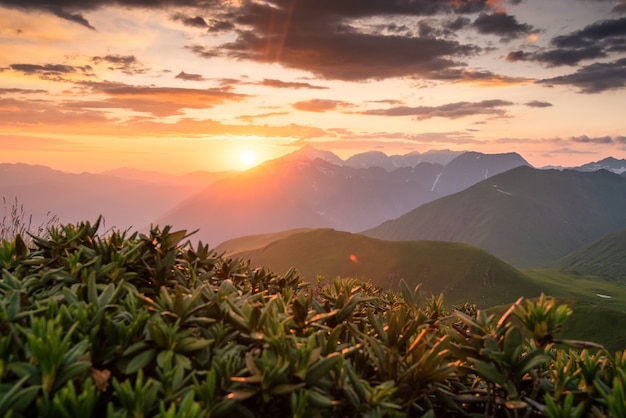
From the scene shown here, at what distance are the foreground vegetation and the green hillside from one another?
420 ft

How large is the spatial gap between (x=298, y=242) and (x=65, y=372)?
17290 cm

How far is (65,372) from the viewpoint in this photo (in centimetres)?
278

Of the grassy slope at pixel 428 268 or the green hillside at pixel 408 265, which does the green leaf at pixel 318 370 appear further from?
the green hillside at pixel 408 265

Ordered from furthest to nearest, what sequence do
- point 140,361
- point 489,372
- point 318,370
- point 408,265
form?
point 408,265, point 489,372, point 140,361, point 318,370

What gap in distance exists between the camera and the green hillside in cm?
13738

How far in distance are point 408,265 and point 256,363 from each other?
152 m

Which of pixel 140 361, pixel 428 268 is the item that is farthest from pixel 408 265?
pixel 140 361

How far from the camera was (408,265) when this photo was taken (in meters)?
150

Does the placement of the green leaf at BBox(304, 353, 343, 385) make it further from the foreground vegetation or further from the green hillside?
the green hillside

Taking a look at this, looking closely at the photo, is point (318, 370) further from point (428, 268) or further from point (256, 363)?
point (428, 268)

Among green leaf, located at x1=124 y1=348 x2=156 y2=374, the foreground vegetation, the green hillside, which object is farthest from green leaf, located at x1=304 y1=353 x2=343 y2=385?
the green hillside

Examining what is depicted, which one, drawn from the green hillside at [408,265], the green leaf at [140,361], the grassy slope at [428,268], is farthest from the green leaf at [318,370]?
the green hillside at [408,265]

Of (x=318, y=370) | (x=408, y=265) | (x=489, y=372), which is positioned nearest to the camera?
(x=318, y=370)

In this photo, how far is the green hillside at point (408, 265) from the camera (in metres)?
137
